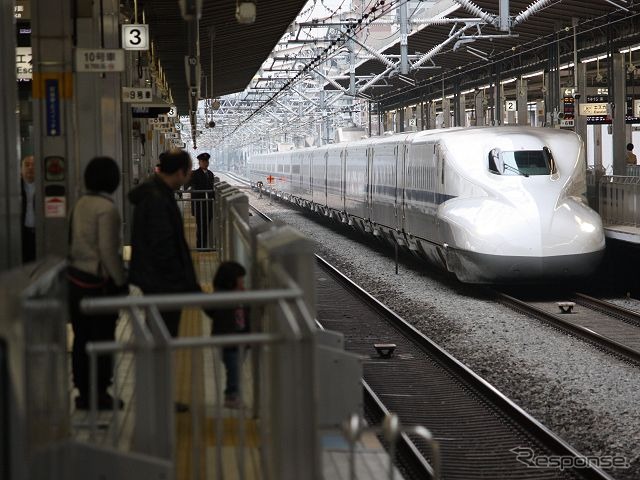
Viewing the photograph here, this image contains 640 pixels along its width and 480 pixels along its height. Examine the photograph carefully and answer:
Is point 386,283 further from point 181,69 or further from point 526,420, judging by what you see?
point 181,69

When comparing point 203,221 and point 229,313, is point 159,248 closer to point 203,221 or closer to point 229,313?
point 229,313

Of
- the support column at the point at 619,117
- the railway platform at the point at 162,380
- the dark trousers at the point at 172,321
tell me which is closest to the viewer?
the railway platform at the point at 162,380

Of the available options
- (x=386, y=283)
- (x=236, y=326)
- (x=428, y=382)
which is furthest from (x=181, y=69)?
(x=236, y=326)

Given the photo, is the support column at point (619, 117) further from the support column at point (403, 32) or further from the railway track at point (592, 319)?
the railway track at point (592, 319)

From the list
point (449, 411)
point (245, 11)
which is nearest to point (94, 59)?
point (245, 11)

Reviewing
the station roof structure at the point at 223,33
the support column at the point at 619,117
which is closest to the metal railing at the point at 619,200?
the support column at the point at 619,117

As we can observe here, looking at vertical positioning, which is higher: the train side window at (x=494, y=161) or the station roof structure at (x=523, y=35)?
the station roof structure at (x=523, y=35)

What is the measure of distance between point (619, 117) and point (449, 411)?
17.0m

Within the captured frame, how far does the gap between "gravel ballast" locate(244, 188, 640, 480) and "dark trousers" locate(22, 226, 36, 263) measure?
4620mm

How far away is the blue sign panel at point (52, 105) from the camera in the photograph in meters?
11.6

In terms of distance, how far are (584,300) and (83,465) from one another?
1330cm

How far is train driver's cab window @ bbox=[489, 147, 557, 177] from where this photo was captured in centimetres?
1714

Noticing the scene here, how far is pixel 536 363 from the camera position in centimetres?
1225

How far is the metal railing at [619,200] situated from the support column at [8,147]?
12.8 metres
